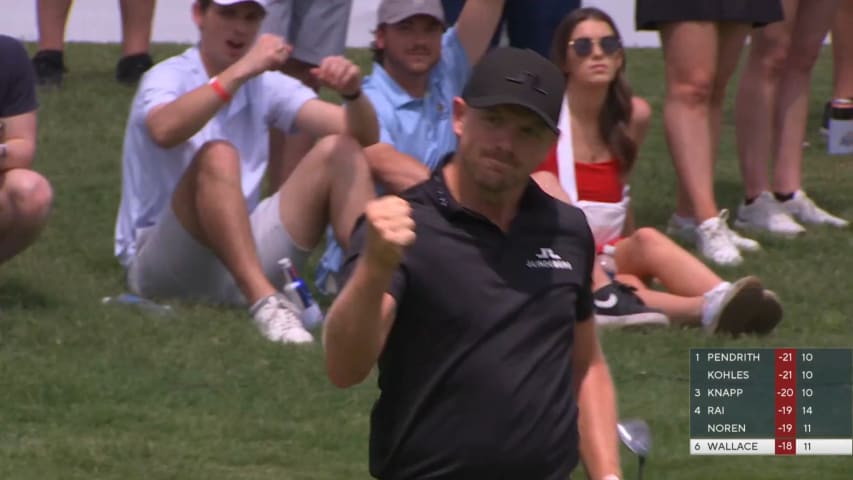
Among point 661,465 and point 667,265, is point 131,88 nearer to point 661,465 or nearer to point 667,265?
point 667,265

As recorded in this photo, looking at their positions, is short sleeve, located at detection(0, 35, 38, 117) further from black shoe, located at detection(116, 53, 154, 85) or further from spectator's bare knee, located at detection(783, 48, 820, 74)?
spectator's bare knee, located at detection(783, 48, 820, 74)

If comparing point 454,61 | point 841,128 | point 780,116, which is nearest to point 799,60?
point 780,116

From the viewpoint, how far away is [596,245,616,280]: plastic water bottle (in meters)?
6.40

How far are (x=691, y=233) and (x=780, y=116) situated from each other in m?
0.94

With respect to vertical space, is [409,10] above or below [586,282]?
below

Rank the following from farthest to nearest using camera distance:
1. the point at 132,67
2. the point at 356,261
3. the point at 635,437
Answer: the point at 132,67
the point at 635,437
the point at 356,261

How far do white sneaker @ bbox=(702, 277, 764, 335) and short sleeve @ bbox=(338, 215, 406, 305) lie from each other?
2959mm

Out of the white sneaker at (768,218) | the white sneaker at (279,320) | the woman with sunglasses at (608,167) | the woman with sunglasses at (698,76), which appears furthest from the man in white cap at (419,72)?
the white sneaker at (768,218)

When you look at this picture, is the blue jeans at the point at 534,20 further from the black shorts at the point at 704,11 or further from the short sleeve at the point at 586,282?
the short sleeve at the point at 586,282

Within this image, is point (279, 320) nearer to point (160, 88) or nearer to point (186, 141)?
point (186, 141)

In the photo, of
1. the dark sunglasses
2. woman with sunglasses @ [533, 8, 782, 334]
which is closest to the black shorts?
woman with sunglasses @ [533, 8, 782, 334]

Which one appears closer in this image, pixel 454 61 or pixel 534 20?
pixel 454 61

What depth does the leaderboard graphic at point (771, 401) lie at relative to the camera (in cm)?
520

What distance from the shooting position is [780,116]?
8070 millimetres
